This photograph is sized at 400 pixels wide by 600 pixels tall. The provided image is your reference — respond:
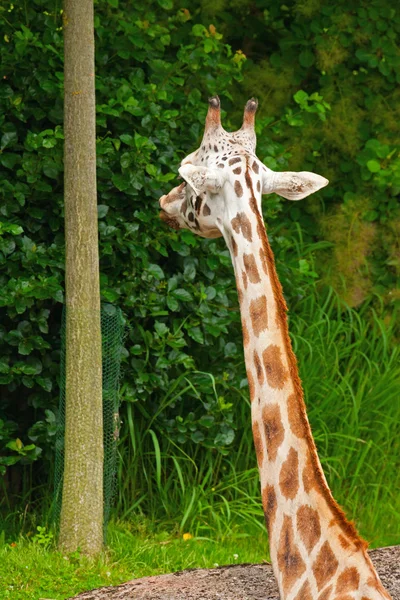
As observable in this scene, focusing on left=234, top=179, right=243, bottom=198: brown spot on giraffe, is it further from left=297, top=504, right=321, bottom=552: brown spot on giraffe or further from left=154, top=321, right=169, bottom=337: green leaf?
left=154, top=321, right=169, bottom=337: green leaf

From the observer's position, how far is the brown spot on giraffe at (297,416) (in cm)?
305

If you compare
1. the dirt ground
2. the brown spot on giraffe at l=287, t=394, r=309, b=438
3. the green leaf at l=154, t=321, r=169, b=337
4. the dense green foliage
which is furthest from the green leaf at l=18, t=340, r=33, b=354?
the brown spot on giraffe at l=287, t=394, r=309, b=438

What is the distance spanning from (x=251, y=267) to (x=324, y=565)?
88 centimetres

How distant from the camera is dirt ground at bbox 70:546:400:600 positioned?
383 centimetres

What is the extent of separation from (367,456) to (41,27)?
111 inches

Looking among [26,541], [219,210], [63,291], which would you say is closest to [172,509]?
[26,541]

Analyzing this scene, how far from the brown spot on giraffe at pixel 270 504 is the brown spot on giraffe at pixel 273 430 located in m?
0.09

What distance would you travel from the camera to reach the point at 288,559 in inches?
119

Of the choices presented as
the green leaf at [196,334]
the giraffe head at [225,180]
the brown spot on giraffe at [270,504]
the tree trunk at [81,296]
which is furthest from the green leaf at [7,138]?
the brown spot on giraffe at [270,504]

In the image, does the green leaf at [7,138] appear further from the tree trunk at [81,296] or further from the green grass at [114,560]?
the green grass at [114,560]

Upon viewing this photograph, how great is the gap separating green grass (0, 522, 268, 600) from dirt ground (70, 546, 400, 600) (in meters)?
0.31

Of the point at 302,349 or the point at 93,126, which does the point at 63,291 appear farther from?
the point at 302,349

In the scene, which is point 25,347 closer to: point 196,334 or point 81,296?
point 81,296

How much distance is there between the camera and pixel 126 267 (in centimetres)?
508
